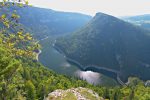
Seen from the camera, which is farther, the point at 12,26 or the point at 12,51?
the point at 12,51

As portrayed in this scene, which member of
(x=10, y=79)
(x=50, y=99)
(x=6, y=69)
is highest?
(x=6, y=69)

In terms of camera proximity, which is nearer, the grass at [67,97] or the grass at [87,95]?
the grass at [67,97]

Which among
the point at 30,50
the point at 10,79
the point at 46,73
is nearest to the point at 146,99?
the point at 46,73

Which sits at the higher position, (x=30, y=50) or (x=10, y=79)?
(x=30, y=50)

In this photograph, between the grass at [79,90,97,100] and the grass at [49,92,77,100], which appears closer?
the grass at [49,92,77,100]

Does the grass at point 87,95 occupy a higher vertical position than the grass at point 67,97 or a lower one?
lower

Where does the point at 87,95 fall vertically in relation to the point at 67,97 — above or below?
below

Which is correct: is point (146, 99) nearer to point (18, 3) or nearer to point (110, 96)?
point (110, 96)

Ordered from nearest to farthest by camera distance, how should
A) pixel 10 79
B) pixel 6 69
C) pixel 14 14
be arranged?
pixel 14 14 < pixel 6 69 < pixel 10 79

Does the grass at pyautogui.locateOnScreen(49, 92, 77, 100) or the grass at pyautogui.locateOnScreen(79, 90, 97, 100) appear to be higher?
the grass at pyautogui.locateOnScreen(49, 92, 77, 100)

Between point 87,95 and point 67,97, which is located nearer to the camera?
point 67,97

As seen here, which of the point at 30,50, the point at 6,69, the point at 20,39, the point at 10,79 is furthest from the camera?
the point at 10,79
